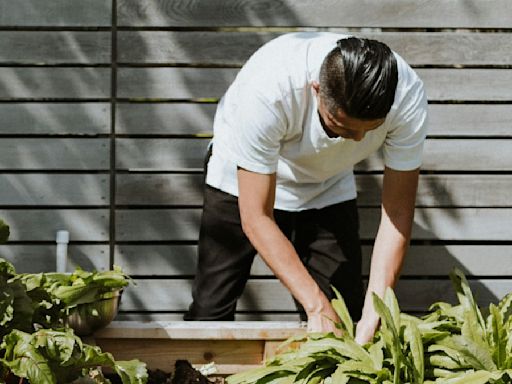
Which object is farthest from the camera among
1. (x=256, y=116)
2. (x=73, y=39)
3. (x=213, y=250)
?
(x=73, y=39)

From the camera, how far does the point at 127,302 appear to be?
5.06 m

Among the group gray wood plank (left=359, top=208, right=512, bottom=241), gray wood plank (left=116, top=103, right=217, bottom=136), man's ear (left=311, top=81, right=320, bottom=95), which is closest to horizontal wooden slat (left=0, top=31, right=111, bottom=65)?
gray wood plank (left=116, top=103, right=217, bottom=136)

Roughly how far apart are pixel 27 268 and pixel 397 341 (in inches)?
92.0

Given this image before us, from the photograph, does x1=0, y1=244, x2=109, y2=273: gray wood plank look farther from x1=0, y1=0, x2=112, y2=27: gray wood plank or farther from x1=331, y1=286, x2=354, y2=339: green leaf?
x1=331, y1=286, x2=354, y2=339: green leaf

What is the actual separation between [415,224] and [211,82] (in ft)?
4.09

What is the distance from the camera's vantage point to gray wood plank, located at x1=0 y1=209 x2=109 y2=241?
4.95 metres

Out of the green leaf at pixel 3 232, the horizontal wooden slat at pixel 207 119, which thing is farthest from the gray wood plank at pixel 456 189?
the green leaf at pixel 3 232

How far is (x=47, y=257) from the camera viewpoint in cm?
498

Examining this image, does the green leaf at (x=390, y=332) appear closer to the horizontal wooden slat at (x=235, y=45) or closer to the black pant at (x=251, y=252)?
the black pant at (x=251, y=252)

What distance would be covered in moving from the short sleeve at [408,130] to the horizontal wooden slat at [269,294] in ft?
4.54

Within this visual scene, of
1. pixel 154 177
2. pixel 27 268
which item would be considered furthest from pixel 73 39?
pixel 27 268

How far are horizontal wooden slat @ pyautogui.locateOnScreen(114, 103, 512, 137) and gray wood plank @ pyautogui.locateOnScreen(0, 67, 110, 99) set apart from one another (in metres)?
0.16

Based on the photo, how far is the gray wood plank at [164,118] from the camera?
491cm

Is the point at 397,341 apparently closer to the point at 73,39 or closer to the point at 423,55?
the point at 423,55
